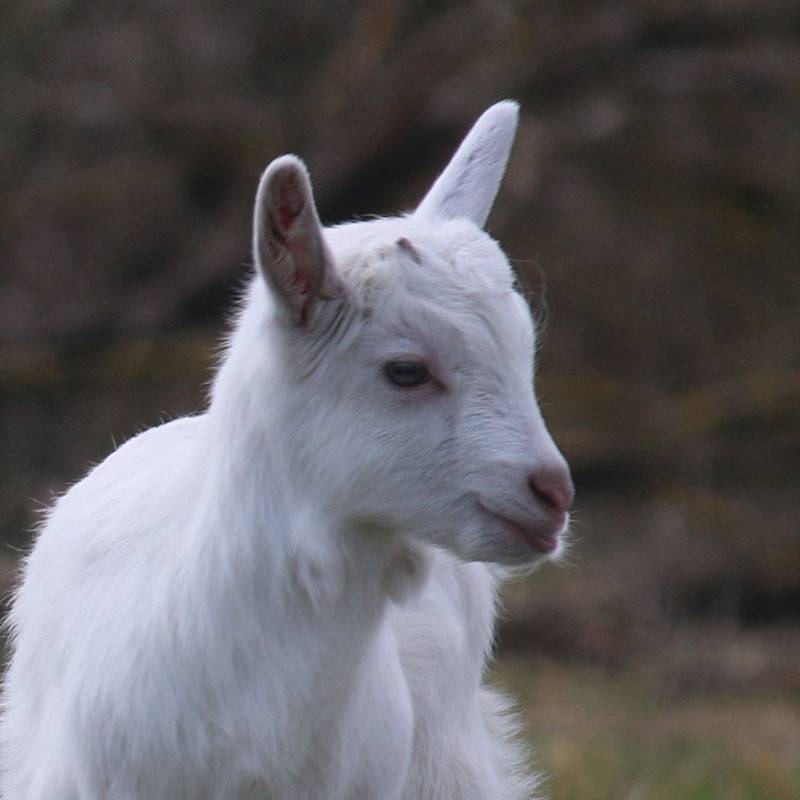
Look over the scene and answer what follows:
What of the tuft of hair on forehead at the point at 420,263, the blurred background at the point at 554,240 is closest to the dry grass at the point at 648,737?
the blurred background at the point at 554,240

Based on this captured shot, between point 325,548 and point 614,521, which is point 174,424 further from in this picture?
point 614,521

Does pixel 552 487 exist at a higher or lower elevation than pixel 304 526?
higher

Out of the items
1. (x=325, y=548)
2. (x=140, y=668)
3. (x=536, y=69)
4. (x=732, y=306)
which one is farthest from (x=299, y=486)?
(x=732, y=306)

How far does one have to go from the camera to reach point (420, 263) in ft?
11.9

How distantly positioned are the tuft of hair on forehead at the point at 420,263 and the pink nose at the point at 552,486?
14.4 inches

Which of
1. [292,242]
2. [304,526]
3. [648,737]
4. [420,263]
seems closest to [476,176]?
[420,263]

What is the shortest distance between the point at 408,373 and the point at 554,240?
26.9 ft

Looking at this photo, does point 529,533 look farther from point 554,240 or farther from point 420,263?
point 554,240

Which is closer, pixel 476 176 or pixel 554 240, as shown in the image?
pixel 476 176

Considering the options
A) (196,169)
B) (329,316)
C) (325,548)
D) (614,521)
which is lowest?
(614,521)

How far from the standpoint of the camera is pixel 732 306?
1139cm

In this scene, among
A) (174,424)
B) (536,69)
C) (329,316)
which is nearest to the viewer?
(329,316)

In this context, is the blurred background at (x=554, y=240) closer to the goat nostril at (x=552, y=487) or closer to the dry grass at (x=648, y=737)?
the dry grass at (x=648, y=737)

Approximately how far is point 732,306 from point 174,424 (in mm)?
7289
